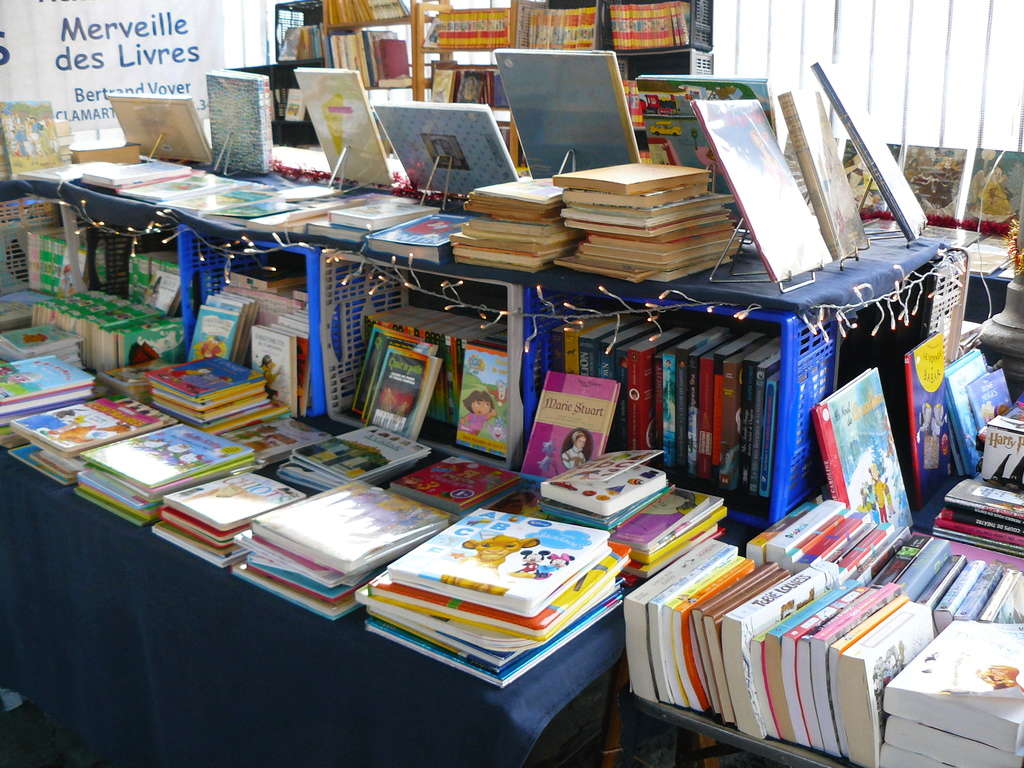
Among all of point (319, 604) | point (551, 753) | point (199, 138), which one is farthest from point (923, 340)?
point (199, 138)

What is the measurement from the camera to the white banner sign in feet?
11.8

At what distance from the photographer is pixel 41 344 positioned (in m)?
2.79

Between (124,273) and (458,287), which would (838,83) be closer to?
(458,287)

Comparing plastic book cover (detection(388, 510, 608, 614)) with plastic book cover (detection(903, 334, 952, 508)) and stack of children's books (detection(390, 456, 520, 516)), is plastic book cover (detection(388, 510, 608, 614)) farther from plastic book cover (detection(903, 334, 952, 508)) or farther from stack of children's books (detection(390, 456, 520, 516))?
plastic book cover (detection(903, 334, 952, 508))

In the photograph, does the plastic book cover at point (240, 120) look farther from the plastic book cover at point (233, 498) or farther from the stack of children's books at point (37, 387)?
the plastic book cover at point (233, 498)

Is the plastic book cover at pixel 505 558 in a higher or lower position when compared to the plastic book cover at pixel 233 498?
higher

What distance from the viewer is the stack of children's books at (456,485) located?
1.93 meters

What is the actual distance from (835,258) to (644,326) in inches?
17.0

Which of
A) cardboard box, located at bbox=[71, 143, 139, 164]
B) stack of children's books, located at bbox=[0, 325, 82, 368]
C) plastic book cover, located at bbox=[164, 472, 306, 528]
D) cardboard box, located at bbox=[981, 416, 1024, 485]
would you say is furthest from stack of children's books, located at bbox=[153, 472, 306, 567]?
cardboard box, located at bbox=[71, 143, 139, 164]

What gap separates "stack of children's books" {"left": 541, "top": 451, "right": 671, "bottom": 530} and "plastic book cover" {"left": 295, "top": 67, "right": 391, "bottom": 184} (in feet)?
4.03

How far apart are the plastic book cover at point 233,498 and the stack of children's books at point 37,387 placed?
2.28 feet

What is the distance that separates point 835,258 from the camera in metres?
1.91

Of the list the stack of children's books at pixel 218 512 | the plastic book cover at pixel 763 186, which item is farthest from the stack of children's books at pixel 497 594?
the plastic book cover at pixel 763 186

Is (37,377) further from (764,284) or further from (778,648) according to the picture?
(778,648)
